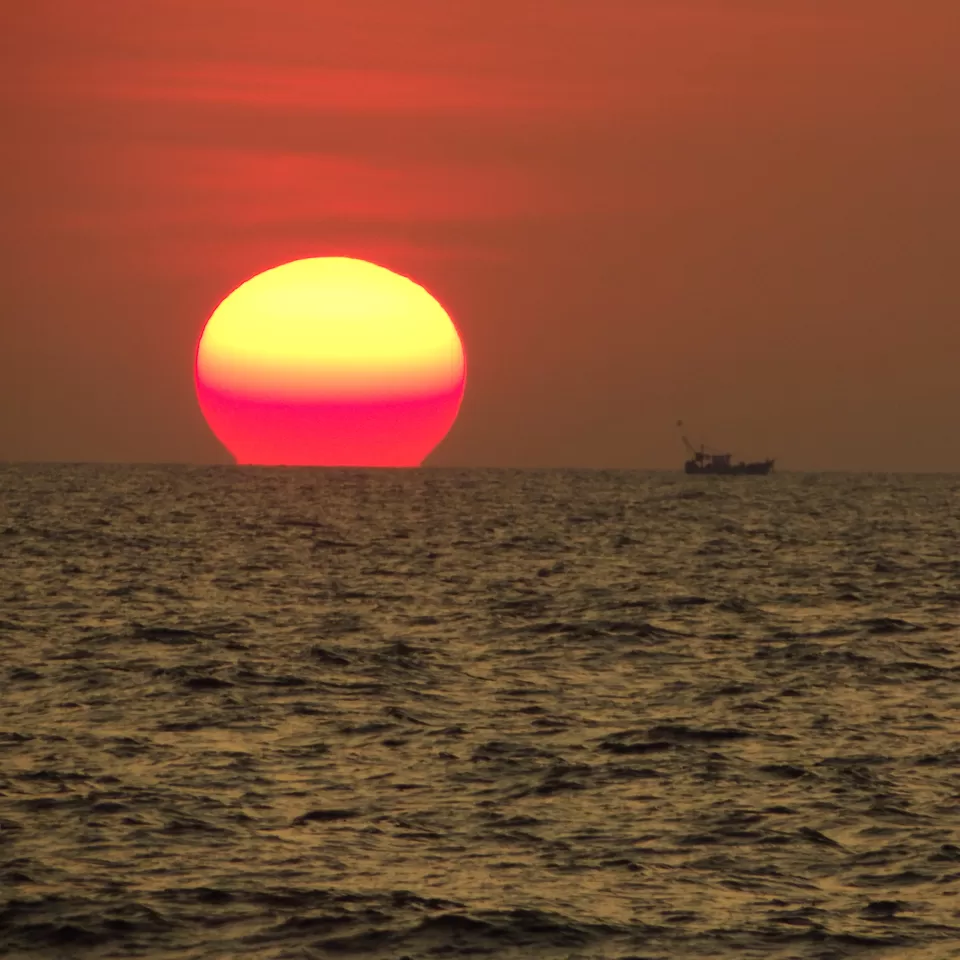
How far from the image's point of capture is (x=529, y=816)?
A: 921 inches

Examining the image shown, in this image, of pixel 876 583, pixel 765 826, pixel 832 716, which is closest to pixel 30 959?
pixel 765 826

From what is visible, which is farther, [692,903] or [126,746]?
[126,746]

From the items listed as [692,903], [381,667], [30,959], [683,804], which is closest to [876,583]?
[381,667]

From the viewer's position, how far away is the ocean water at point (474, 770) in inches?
738

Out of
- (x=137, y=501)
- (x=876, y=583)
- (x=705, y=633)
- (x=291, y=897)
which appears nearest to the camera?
(x=291, y=897)

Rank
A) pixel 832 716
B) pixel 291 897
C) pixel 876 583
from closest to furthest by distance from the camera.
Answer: pixel 291 897
pixel 832 716
pixel 876 583

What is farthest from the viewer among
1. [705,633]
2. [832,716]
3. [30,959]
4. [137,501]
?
[137,501]

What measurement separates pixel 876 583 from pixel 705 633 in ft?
66.5

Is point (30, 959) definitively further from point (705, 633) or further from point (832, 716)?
point (705, 633)

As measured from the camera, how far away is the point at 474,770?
1035 inches

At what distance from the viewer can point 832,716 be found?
3162cm

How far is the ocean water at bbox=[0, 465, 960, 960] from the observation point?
18734 mm

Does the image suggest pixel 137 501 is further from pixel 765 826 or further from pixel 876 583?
pixel 765 826

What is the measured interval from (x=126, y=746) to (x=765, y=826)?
1039 centimetres
